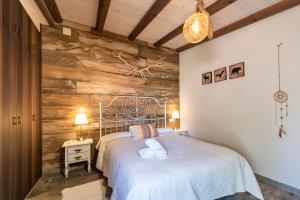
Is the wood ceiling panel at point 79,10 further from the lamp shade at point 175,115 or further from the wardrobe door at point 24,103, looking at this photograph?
the lamp shade at point 175,115

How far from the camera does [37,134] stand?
101 inches

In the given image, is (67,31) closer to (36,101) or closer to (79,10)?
(79,10)

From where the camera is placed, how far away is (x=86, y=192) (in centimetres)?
228

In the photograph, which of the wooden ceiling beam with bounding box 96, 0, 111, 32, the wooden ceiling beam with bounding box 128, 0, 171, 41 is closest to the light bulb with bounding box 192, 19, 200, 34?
the wooden ceiling beam with bounding box 128, 0, 171, 41

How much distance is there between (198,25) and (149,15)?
3.95 feet

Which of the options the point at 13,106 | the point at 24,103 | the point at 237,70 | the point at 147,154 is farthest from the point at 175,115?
the point at 13,106

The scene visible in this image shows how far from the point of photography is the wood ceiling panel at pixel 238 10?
231 centimetres

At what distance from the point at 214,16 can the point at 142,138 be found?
240 cm

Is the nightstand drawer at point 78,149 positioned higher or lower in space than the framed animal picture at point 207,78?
lower

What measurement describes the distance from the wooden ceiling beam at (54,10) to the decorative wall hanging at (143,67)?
111 centimetres

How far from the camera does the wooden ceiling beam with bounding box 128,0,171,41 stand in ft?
7.57

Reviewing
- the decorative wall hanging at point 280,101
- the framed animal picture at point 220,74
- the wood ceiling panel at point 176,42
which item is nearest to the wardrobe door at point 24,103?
the wood ceiling panel at point 176,42

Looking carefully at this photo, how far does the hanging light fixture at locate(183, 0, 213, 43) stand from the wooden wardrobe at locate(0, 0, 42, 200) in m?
1.84

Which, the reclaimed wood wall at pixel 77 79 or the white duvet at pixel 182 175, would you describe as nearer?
the white duvet at pixel 182 175
